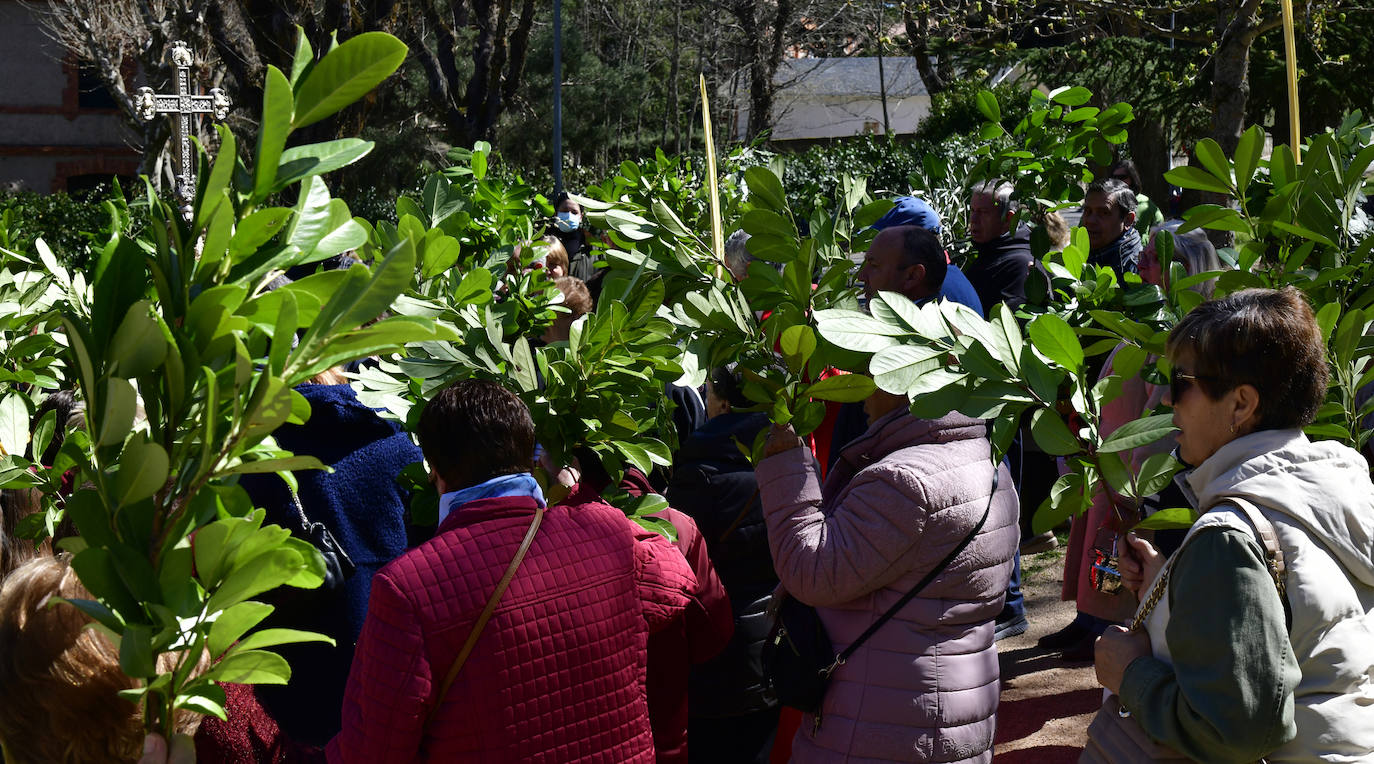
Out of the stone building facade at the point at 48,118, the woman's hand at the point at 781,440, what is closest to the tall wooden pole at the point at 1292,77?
the woman's hand at the point at 781,440

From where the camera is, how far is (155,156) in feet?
80.4

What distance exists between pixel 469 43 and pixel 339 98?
29184 millimetres

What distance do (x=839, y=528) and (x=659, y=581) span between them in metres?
0.42

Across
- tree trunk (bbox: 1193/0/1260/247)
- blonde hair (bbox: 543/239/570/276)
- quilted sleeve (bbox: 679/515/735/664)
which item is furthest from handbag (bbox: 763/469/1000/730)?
tree trunk (bbox: 1193/0/1260/247)

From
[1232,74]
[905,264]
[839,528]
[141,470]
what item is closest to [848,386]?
[839,528]

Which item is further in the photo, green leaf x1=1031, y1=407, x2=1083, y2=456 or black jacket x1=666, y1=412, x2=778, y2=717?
black jacket x1=666, y1=412, x2=778, y2=717

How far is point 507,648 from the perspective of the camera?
7.01 ft

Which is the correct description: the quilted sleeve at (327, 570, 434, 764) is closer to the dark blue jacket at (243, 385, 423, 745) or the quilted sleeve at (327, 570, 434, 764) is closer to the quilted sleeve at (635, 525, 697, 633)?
the quilted sleeve at (635, 525, 697, 633)

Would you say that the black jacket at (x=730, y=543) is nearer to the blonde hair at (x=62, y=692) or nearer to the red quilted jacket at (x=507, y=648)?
the red quilted jacket at (x=507, y=648)

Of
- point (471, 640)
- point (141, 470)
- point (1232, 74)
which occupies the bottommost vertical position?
point (471, 640)

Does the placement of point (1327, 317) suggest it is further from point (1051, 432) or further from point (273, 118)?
point (273, 118)

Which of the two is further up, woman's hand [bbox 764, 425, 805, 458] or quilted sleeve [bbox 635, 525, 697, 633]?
woman's hand [bbox 764, 425, 805, 458]

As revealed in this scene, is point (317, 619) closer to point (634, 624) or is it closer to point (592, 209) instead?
point (634, 624)

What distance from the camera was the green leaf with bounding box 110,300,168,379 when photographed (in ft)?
3.59
